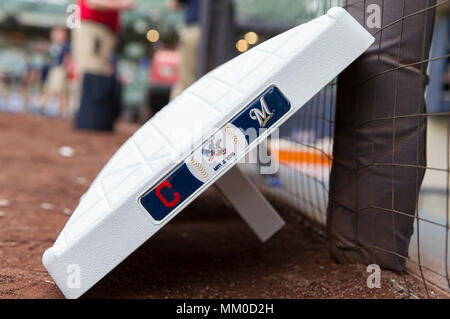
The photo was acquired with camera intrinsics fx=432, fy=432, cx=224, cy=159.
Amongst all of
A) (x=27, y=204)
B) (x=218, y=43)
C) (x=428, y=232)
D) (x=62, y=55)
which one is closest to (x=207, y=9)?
(x=218, y=43)

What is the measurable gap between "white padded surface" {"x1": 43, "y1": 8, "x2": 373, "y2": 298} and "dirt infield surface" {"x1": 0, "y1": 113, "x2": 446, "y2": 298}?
7.0 inches

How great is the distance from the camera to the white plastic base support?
146 centimetres

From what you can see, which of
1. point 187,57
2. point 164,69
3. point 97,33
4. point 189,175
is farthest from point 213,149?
point 164,69

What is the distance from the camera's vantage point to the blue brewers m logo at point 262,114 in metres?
0.99

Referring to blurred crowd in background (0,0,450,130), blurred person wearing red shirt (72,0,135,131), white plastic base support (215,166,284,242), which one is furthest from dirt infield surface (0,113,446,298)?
blurred person wearing red shirt (72,0,135,131)

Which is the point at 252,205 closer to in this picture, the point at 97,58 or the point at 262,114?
the point at 262,114

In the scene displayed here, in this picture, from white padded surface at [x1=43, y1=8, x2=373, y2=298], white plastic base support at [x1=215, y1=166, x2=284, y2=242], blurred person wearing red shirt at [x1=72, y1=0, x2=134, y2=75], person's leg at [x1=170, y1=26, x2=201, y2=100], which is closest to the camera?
white padded surface at [x1=43, y1=8, x2=373, y2=298]

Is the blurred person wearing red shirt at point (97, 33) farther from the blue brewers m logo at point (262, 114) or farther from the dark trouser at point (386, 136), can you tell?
the blue brewers m logo at point (262, 114)

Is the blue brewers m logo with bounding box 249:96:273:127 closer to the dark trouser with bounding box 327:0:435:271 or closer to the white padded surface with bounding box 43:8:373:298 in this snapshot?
the white padded surface with bounding box 43:8:373:298

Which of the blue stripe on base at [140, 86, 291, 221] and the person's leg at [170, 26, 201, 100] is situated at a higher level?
the blue stripe on base at [140, 86, 291, 221]

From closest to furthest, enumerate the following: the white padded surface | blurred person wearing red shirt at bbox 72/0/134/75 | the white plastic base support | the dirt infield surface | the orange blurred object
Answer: the white padded surface
the dirt infield surface
the white plastic base support
blurred person wearing red shirt at bbox 72/0/134/75
the orange blurred object

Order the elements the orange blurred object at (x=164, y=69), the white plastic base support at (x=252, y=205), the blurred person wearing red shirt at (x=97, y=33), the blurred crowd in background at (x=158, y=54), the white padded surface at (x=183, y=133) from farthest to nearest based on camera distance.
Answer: the orange blurred object at (x=164, y=69)
the blurred person wearing red shirt at (x=97, y=33)
the blurred crowd in background at (x=158, y=54)
the white plastic base support at (x=252, y=205)
the white padded surface at (x=183, y=133)

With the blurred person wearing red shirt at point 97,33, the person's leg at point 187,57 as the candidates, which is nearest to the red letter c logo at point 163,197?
the person's leg at point 187,57

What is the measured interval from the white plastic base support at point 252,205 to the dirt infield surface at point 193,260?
99 millimetres
